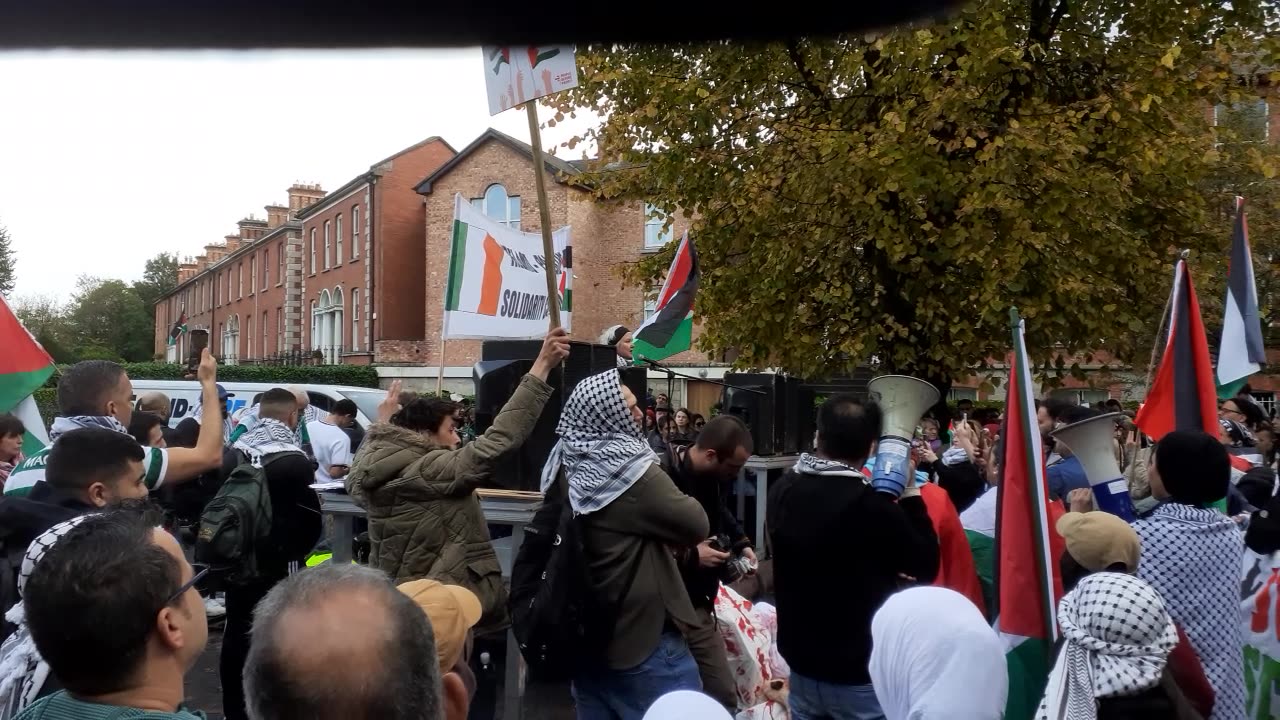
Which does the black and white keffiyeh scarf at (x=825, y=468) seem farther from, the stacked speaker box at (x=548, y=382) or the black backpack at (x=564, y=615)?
the stacked speaker box at (x=548, y=382)

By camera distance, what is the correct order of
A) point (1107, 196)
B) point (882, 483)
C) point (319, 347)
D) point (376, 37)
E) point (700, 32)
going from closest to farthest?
point (376, 37) < point (700, 32) < point (882, 483) < point (1107, 196) < point (319, 347)

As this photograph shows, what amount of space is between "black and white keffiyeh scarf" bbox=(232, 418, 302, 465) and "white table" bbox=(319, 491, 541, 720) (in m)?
0.48

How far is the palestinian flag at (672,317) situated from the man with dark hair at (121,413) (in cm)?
215

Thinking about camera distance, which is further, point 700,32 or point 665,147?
Result: point 665,147

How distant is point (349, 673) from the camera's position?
1.57 m

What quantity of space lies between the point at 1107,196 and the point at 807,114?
3294mm

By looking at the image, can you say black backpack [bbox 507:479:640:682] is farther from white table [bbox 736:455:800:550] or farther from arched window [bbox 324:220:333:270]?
arched window [bbox 324:220:333:270]

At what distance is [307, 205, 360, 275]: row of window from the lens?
41.2 meters

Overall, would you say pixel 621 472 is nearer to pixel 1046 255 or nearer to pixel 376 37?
pixel 376 37

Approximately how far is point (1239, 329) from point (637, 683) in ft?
14.4

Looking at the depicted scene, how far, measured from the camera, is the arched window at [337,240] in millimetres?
42656

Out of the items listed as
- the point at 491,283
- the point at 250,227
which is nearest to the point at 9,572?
the point at 491,283

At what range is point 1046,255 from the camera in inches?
407

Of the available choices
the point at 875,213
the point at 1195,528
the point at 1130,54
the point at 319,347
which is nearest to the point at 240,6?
the point at 1195,528
